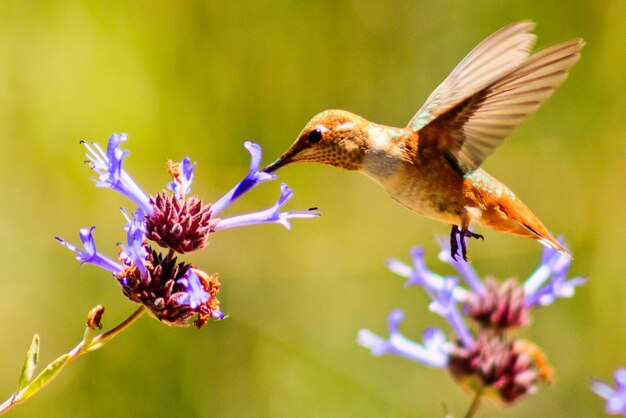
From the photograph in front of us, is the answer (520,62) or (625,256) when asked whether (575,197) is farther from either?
(520,62)

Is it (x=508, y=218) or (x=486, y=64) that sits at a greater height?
(x=486, y=64)

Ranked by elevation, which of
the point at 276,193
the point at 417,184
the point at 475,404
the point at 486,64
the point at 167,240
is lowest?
the point at 276,193

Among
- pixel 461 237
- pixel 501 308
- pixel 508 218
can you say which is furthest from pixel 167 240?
pixel 501 308

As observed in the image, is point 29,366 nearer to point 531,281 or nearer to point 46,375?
point 46,375

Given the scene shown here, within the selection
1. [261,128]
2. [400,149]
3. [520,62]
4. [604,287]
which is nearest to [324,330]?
[261,128]

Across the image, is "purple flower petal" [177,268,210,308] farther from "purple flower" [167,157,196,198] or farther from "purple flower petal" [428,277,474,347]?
"purple flower petal" [428,277,474,347]

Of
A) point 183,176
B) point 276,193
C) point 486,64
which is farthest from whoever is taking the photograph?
point 276,193

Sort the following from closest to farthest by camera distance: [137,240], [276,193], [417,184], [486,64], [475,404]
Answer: [137,240] < [486,64] < [417,184] < [475,404] < [276,193]

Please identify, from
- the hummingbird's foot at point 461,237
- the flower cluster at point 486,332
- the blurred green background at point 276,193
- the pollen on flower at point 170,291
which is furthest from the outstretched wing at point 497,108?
the blurred green background at point 276,193
